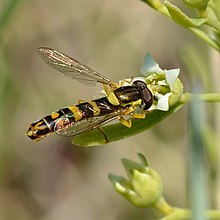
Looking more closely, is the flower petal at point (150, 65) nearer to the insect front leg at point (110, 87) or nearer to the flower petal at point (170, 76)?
the flower petal at point (170, 76)

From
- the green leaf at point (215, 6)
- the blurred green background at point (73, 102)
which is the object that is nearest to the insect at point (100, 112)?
the green leaf at point (215, 6)

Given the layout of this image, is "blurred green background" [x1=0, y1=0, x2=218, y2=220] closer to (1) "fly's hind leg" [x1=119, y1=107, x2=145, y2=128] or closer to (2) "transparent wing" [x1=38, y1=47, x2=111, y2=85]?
(2) "transparent wing" [x1=38, y1=47, x2=111, y2=85]

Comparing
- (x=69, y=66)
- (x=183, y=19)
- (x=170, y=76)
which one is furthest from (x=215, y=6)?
(x=69, y=66)

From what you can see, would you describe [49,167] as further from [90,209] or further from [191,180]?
[191,180]

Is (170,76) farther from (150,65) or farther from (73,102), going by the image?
(73,102)

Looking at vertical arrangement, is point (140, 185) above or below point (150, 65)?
below
